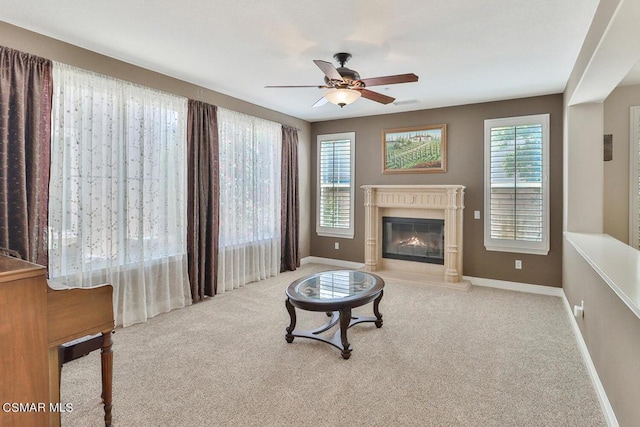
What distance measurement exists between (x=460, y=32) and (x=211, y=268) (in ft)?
12.4

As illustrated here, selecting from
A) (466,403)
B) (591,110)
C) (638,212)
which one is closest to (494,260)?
(638,212)

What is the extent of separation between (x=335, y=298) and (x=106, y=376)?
1705 mm

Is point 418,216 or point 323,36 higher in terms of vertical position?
point 323,36

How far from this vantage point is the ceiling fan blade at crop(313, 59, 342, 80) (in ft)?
8.47

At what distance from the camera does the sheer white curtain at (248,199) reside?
471cm

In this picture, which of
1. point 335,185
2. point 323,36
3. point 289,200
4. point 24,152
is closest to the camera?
point 24,152

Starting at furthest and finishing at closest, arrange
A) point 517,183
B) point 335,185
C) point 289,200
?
point 335,185 → point 289,200 → point 517,183

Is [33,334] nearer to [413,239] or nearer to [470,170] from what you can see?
[413,239]

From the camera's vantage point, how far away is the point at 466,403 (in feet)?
7.38

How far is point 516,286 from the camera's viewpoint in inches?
192

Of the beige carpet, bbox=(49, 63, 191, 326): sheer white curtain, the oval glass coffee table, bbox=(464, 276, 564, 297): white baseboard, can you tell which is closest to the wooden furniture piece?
the beige carpet

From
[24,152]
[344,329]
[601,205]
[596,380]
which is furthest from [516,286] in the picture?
[24,152]

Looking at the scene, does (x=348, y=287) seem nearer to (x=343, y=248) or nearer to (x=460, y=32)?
(x=460, y=32)

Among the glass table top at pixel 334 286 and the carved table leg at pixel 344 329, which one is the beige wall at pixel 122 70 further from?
the carved table leg at pixel 344 329
